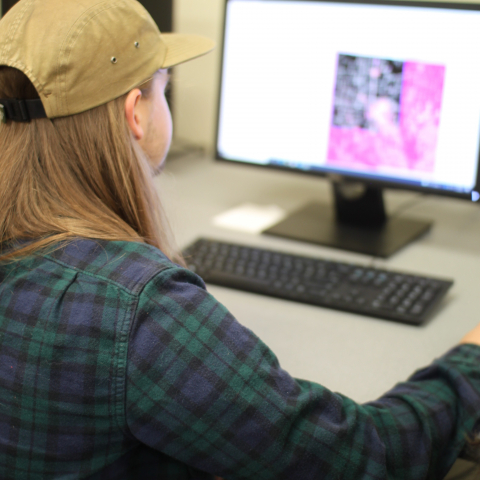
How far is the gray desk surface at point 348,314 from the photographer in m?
0.74

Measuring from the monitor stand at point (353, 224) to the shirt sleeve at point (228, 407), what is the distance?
0.52 metres

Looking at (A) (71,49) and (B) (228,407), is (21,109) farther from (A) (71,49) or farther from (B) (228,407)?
(B) (228,407)

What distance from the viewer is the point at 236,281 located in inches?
35.6

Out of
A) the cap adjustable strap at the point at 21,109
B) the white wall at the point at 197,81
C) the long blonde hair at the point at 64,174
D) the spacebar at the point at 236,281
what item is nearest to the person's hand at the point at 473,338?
the spacebar at the point at 236,281

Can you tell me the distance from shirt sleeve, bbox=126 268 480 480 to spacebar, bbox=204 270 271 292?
1.03 feet

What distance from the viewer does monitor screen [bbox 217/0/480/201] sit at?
39.1 inches

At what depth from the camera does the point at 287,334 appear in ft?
2.61

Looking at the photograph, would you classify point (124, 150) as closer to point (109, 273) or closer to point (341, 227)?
point (109, 273)

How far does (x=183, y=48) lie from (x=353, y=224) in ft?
1.77

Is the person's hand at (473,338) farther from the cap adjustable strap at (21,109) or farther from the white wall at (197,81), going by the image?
the white wall at (197,81)

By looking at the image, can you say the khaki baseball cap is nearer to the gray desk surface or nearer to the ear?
the ear

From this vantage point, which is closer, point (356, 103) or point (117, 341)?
point (117, 341)

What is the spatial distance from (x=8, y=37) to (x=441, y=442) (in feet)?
1.95

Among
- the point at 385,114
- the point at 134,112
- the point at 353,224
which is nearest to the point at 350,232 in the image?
the point at 353,224
